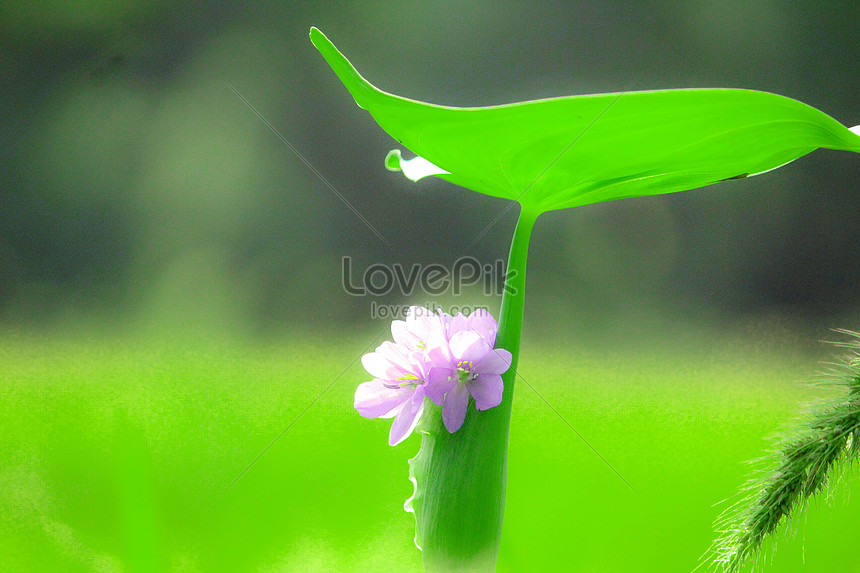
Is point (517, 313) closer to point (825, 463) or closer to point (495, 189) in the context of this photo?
point (495, 189)

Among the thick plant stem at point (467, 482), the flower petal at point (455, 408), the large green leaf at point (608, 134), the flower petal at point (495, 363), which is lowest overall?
the thick plant stem at point (467, 482)

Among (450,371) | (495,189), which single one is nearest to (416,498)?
(450,371)

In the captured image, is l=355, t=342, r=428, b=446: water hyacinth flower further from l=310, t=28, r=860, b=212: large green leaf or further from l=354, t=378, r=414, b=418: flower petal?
l=310, t=28, r=860, b=212: large green leaf

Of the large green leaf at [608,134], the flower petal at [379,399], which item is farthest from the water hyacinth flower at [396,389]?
the large green leaf at [608,134]

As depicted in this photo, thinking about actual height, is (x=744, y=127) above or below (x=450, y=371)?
above

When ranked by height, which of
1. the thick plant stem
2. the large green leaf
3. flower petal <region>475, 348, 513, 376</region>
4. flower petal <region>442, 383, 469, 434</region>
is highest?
the large green leaf

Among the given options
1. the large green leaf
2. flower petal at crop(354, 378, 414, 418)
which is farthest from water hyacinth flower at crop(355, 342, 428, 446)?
the large green leaf

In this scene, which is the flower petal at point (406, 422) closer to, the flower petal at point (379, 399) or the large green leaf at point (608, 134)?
the flower petal at point (379, 399)

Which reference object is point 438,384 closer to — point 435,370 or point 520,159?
point 435,370
